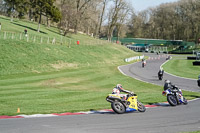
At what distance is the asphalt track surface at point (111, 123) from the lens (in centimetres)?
1028

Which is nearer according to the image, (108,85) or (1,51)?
(108,85)

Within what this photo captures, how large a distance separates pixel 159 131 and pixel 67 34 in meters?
77.0

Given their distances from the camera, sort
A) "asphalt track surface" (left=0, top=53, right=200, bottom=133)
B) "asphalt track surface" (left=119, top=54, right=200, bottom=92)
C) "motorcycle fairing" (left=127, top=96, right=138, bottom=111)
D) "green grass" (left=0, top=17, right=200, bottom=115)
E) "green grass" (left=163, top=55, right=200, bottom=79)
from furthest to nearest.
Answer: "green grass" (left=163, top=55, right=200, bottom=79)
"asphalt track surface" (left=119, top=54, right=200, bottom=92)
"green grass" (left=0, top=17, right=200, bottom=115)
"motorcycle fairing" (left=127, top=96, right=138, bottom=111)
"asphalt track surface" (left=0, top=53, right=200, bottom=133)

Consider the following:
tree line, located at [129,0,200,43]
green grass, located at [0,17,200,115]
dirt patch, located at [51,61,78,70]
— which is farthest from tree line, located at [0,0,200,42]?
dirt patch, located at [51,61,78,70]

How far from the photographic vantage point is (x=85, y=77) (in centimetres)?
3528

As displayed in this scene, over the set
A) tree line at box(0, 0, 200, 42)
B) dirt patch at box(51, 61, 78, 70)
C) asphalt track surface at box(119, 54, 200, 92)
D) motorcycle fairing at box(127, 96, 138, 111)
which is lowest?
asphalt track surface at box(119, 54, 200, 92)

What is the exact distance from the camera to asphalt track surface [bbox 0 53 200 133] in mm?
10281

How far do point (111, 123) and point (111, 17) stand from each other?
10035 cm

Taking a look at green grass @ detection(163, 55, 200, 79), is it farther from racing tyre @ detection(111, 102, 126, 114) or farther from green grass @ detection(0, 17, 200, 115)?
racing tyre @ detection(111, 102, 126, 114)

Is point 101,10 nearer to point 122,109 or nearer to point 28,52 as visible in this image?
point 28,52

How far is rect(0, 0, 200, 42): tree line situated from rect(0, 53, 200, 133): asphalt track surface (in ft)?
205

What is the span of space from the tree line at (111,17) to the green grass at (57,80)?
1788cm

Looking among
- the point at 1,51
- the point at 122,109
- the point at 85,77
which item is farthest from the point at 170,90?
the point at 1,51

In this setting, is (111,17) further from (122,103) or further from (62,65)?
(122,103)
